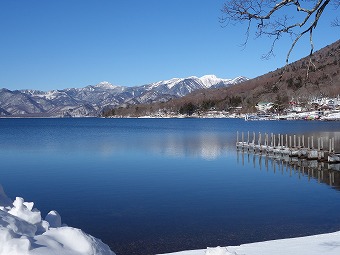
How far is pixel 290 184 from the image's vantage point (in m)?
30.6

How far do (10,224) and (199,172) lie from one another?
100ft

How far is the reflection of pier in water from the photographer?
110ft

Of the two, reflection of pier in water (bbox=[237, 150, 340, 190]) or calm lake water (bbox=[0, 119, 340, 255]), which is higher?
calm lake water (bbox=[0, 119, 340, 255])

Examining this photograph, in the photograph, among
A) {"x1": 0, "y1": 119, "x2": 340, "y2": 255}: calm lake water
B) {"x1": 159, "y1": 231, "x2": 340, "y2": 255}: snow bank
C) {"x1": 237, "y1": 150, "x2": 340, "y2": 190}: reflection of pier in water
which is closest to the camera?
{"x1": 159, "y1": 231, "x2": 340, "y2": 255}: snow bank

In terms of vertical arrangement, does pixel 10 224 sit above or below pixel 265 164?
above

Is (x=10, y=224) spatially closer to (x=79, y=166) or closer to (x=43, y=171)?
(x=43, y=171)

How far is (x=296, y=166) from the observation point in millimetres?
40562

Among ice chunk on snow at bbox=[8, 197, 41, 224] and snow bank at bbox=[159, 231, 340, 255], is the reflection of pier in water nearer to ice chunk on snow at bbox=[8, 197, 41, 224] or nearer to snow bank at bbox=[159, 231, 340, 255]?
snow bank at bbox=[159, 231, 340, 255]

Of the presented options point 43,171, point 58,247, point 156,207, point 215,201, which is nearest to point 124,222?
point 156,207

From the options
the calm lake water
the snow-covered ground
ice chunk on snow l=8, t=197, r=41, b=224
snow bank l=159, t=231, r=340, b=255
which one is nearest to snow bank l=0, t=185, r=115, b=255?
the snow-covered ground

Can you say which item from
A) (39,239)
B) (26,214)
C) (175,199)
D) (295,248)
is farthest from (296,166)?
(39,239)

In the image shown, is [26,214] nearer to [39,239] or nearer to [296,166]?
[39,239]

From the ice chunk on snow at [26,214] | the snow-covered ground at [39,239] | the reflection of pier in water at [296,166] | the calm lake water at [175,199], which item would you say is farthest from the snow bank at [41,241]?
the reflection of pier in water at [296,166]

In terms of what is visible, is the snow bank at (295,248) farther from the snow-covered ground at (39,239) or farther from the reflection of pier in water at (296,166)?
the reflection of pier in water at (296,166)
